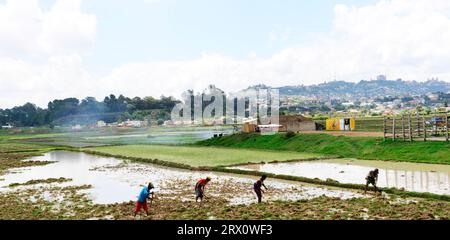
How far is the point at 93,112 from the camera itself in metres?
173

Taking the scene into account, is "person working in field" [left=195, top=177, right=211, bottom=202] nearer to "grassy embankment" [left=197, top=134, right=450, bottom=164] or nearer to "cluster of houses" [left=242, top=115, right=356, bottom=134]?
"grassy embankment" [left=197, top=134, right=450, bottom=164]

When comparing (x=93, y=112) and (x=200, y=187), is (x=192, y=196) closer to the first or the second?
(x=200, y=187)

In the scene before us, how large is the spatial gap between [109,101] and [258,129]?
12915 cm

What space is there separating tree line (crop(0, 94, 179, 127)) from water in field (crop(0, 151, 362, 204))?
362 feet

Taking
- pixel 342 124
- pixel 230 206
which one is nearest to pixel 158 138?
pixel 342 124

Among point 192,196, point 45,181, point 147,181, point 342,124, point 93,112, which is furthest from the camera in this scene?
point 93,112

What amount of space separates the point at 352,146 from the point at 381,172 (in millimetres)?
10602

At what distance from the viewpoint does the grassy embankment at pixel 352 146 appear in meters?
28.1

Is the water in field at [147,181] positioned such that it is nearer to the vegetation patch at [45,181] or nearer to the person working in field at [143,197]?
the vegetation patch at [45,181]

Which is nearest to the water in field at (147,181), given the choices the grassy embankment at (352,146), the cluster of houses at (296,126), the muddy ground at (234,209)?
the muddy ground at (234,209)

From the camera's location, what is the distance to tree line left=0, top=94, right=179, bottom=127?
6122 inches
